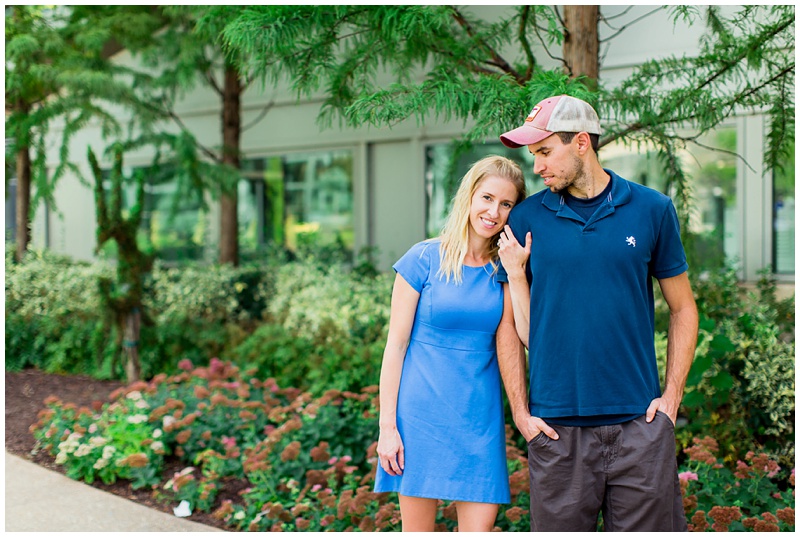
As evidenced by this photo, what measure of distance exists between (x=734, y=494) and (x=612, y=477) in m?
1.75

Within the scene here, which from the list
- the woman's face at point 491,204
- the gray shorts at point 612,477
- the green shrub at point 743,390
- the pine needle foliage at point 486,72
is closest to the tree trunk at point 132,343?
the pine needle foliage at point 486,72

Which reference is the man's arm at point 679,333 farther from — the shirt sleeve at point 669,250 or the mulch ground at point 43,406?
the mulch ground at point 43,406

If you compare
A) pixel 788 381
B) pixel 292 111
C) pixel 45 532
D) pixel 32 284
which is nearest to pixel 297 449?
pixel 45 532

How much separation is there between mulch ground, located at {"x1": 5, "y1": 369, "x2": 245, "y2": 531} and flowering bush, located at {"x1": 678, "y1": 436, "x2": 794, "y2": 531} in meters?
2.42

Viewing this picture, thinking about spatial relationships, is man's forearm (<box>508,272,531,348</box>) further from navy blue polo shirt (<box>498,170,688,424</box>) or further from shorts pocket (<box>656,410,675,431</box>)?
shorts pocket (<box>656,410,675,431</box>)

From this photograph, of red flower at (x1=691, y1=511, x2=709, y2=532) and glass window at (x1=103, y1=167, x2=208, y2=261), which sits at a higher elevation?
glass window at (x1=103, y1=167, x2=208, y2=261)

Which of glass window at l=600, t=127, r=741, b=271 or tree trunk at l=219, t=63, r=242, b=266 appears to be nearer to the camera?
glass window at l=600, t=127, r=741, b=271

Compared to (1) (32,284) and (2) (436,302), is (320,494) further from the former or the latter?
(1) (32,284)

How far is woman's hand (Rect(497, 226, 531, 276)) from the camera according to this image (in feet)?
8.32

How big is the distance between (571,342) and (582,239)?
33 cm

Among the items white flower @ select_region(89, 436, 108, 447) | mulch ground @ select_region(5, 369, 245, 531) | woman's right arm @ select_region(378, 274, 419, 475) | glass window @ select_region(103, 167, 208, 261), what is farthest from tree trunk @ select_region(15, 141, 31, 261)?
woman's right arm @ select_region(378, 274, 419, 475)

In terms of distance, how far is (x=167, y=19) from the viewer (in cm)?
884

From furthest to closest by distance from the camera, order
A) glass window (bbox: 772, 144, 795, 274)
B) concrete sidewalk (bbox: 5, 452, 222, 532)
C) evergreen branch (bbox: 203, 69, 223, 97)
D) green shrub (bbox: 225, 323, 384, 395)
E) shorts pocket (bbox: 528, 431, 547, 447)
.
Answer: evergreen branch (bbox: 203, 69, 223, 97)
glass window (bbox: 772, 144, 795, 274)
green shrub (bbox: 225, 323, 384, 395)
concrete sidewalk (bbox: 5, 452, 222, 532)
shorts pocket (bbox: 528, 431, 547, 447)

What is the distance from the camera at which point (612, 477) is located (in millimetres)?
2424
